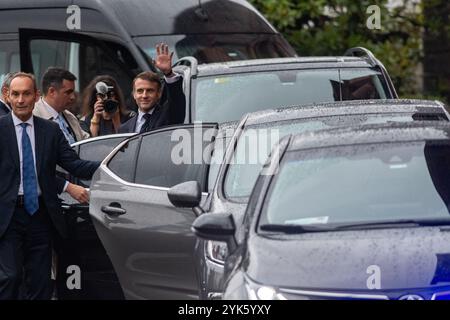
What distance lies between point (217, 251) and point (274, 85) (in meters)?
4.07

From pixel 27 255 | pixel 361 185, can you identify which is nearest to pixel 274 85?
pixel 27 255

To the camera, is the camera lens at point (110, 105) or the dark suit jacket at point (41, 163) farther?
the camera lens at point (110, 105)

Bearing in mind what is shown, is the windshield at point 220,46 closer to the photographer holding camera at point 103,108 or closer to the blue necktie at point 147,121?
the photographer holding camera at point 103,108

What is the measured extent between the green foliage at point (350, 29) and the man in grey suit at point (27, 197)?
10657 mm

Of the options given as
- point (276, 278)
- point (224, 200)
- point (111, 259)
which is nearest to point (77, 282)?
point (111, 259)

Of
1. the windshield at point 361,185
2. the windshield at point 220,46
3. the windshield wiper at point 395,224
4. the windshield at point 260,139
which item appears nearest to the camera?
the windshield wiper at point 395,224

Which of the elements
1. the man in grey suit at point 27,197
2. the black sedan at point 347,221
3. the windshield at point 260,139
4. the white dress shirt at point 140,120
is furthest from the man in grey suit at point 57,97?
the black sedan at point 347,221

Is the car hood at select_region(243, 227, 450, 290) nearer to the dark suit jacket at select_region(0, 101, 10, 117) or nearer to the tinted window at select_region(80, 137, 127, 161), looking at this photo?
the tinted window at select_region(80, 137, 127, 161)

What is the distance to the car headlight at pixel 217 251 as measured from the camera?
9.54 metres

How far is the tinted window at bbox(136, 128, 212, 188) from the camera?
11.5m

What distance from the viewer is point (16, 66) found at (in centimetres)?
1750

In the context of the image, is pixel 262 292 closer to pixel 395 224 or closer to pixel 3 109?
pixel 395 224

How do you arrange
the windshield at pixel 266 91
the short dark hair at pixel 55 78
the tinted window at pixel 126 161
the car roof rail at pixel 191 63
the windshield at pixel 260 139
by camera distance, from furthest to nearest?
1. the car roof rail at pixel 191 63
2. the short dark hair at pixel 55 78
3. the windshield at pixel 266 91
4. the tinted window at pixel 126 161
5. the windshield at pixel 260 139

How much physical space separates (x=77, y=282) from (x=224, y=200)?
2260mm
